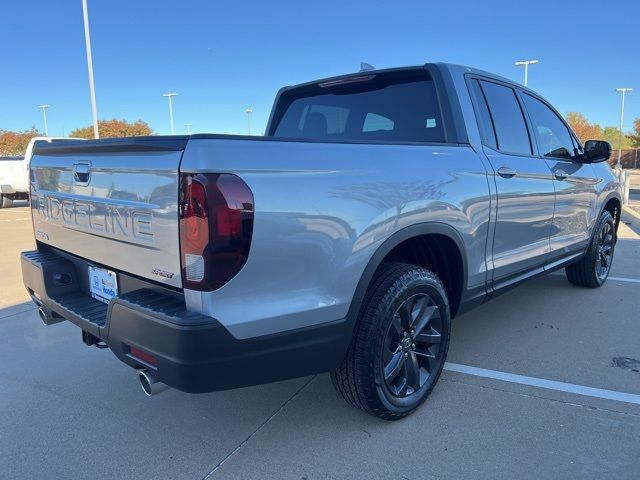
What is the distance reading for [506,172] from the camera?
3.25 metres

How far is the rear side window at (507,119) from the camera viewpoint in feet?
11.3

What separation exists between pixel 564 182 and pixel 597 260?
→ 154cm

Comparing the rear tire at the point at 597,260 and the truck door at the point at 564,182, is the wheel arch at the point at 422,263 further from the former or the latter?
the rear tire at the point at 597,260

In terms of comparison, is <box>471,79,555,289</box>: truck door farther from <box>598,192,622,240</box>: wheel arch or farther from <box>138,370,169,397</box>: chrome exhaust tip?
<box>138,370,169,397</box>: chrome exhaust tip

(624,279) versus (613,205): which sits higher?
(613,205)

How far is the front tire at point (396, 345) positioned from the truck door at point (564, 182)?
1703 millimetres

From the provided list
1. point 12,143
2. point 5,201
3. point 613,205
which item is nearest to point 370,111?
point 613,205

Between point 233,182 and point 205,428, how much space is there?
1.50m

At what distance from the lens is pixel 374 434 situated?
102 inches

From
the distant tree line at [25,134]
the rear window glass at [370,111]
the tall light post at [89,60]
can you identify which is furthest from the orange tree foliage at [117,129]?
the rear window glass at [370,111]

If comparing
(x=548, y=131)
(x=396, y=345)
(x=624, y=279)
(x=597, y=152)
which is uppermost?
(x=548, y=131)

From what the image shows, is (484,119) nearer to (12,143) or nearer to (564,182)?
(564,182)

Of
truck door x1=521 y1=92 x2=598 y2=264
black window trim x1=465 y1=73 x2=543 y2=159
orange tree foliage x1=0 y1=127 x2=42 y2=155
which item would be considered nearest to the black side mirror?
truck door x1=521 y1=92 x2=598 y2=264

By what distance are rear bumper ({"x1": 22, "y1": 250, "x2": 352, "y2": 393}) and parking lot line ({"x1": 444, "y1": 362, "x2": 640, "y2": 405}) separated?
1.40 m
